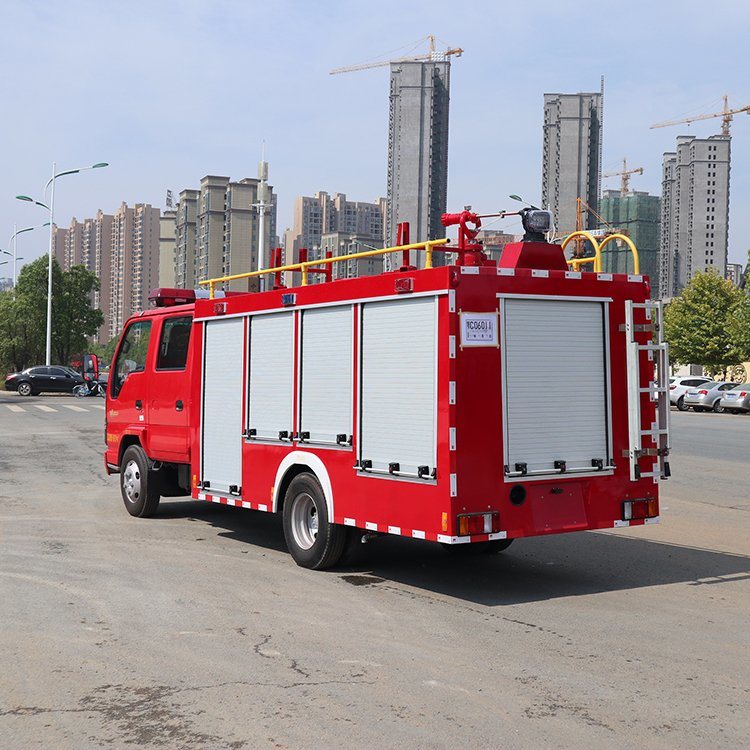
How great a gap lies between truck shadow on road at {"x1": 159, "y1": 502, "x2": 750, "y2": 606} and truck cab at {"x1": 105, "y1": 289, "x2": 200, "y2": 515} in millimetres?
1062

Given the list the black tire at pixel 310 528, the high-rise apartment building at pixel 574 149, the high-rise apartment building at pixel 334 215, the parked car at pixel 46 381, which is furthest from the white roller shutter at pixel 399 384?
the high-rise apartment building at pixel 334 215

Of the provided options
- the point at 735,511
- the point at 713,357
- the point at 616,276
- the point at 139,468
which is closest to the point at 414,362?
the point at 616,276

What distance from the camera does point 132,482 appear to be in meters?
12.1

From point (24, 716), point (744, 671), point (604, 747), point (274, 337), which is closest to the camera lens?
point (604, 747)

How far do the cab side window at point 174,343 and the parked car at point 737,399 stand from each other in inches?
1471

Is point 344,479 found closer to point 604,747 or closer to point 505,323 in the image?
point 505,323

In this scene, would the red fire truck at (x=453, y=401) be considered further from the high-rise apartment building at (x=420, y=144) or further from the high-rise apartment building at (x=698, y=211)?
the high-rise apartment building at (x=698, y=211)

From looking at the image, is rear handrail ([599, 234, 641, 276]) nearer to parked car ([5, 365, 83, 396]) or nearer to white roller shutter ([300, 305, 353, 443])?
white roller shutter ([300, 305, 353, 443])

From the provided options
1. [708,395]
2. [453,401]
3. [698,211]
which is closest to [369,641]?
[453,401]

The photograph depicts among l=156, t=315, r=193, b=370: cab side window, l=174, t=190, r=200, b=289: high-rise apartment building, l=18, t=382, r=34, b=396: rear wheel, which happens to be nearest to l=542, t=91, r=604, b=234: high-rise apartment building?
l=174, t=190, r=200, b=289: high-rise apartment building

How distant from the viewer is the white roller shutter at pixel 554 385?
25.9 ft

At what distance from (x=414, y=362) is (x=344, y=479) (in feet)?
4.20

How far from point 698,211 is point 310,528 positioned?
13036cm

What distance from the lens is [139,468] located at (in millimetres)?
11953
